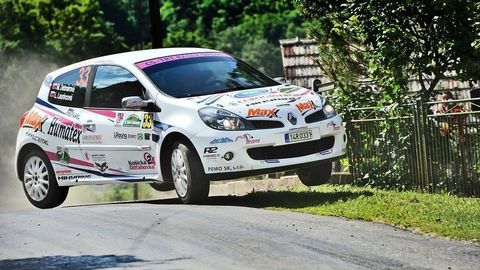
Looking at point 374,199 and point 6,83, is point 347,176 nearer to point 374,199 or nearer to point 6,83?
point 374,199

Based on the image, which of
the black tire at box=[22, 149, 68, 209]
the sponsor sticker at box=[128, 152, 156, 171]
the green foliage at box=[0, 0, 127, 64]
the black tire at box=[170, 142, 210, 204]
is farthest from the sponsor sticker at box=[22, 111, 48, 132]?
the green foliage at box=[0, 0, 127, 64]

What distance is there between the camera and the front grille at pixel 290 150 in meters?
13.7

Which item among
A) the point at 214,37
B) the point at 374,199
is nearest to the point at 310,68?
the point at 374,199

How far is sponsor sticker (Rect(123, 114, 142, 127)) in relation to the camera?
14516 mm

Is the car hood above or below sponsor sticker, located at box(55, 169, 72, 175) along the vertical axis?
above

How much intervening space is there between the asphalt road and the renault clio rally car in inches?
29.2

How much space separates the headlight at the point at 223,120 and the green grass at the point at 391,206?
3.33 feet

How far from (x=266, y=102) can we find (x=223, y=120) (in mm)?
564

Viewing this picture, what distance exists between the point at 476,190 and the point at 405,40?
258 centimetres

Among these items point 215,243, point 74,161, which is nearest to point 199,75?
point 74,161

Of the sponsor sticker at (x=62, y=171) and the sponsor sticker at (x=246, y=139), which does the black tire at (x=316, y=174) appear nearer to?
the sponsor sticker at (x=246, y=139)

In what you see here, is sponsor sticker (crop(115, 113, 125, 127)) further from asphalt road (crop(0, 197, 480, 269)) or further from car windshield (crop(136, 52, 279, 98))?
asphalt road (crop(0, 197, 480, 269))

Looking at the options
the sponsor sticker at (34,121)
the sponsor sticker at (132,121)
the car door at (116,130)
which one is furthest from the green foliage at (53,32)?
the sponsor sticker at (132,121)

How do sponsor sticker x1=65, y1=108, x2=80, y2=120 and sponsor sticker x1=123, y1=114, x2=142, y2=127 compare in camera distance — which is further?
sponsor sticker x1=65, y1=108, x2=80, y2=120
